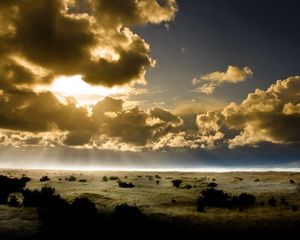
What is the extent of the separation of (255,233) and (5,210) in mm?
16398

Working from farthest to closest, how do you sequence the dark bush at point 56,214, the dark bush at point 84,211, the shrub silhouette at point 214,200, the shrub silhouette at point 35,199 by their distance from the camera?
the shrub silhouette at point 214,200
the shrub silhouette at point 35,199
the dark bush at point 84,211
the dark bush at point 56,214

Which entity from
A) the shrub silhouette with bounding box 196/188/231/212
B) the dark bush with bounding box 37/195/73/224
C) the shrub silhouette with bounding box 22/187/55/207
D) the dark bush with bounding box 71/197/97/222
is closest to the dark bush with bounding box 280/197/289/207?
the shrub silhouette with bounding box 196/188/231/212

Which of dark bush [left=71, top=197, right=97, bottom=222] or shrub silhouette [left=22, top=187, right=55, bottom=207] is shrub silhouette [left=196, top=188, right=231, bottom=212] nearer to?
dark bush [left=71, top=197, right=97, bottom=222]

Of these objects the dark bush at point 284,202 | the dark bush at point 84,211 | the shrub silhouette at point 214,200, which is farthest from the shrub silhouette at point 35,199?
the dark bush at point 284,202

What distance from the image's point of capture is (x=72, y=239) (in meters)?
20.5

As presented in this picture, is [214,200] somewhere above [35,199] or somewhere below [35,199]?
below

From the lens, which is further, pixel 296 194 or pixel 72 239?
pixel 296 194

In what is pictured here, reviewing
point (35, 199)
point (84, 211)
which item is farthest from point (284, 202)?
point (35, 199)

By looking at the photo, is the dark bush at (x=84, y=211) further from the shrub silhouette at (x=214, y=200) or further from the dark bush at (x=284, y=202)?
the dark bush at (x=284, y=202)

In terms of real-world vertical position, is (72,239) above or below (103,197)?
below

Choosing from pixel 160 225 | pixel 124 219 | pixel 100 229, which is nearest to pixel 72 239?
pixel 100 229

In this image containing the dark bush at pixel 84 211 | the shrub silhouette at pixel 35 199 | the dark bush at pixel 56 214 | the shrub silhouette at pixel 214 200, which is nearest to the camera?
→ the dark bush at pixel 56 214

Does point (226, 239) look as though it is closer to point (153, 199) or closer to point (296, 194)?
point (153, 199)

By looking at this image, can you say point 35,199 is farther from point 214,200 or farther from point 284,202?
point 284,202
